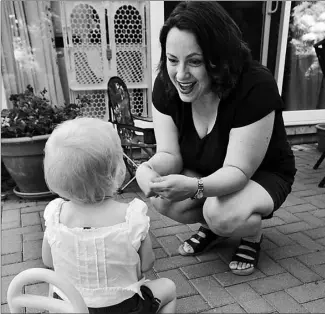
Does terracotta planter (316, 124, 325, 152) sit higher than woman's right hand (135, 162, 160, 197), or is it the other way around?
woman's right hand (135, 162, 160, 197)

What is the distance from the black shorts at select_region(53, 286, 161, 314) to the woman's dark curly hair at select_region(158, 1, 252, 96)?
37.3 inches

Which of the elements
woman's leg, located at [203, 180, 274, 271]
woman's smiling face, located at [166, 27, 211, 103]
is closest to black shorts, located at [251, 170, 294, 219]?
woman's leg, located at [203, 180, 274, 271]

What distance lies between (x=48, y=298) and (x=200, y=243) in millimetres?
1261

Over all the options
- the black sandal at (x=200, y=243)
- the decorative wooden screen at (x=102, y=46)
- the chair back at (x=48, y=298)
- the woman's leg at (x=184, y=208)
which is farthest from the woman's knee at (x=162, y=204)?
the decorative wooden screen at (x=102, y=46)

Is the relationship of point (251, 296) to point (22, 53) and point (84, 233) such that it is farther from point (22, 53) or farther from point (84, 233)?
point (22, 53)

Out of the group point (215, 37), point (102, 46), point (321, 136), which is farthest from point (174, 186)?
point (321, 136)

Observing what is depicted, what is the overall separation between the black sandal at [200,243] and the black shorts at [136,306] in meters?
0.71

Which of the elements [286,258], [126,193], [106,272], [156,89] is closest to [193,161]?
[156,89]

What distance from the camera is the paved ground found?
5.29 ft

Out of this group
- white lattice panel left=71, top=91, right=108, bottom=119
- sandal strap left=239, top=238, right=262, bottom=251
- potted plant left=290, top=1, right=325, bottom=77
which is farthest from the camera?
potted plant left=290, top=1, right=325, bottom=77

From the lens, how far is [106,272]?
116 centimetres

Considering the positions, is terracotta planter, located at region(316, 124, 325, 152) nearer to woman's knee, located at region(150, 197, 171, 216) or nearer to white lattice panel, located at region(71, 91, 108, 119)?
white lattice panel, located at region(71, 91, 108, 119)

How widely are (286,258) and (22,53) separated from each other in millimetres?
2941

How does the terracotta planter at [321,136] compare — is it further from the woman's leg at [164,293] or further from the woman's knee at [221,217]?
the woman's leg at [164,293]
